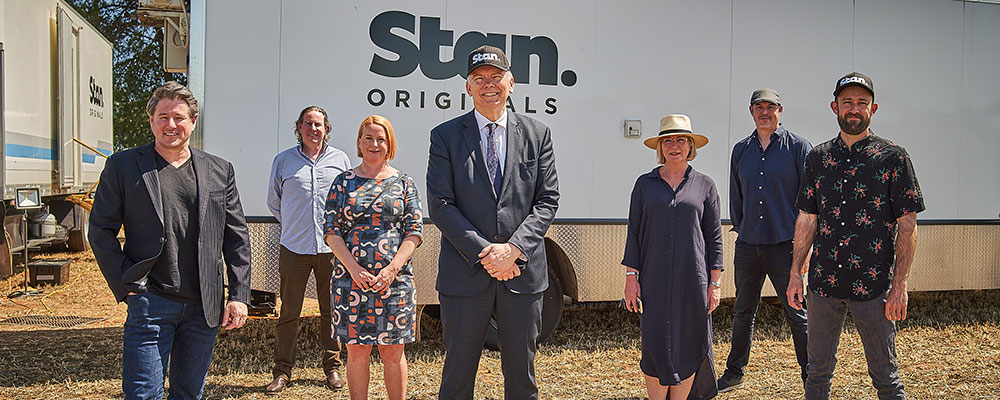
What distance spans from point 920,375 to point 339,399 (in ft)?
12.6

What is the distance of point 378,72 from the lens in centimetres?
477

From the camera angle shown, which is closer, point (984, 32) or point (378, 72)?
point (378, 72)

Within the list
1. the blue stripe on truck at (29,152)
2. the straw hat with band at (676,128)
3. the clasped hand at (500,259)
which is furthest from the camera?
the blue stripe on truck at (29,152)

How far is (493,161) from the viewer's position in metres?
3.05

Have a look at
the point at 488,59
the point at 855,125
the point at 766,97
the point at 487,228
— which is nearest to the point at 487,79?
the point at 488,59

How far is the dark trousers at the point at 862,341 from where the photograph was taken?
3.02m

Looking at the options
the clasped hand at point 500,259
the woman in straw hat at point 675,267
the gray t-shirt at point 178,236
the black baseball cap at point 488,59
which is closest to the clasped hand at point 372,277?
the clasped hand at point 500,259

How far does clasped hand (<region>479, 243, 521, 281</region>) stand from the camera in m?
2.85

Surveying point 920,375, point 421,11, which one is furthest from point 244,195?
point 920,375

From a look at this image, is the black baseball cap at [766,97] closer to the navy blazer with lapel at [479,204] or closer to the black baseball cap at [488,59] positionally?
the navy blazer with lapel at [479,204]

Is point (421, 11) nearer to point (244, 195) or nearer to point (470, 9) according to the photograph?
point (470, 9)

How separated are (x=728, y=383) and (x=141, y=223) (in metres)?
3.48

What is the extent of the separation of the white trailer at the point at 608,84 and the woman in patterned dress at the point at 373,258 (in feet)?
4.44

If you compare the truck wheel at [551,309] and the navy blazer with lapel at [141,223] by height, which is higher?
the navy blazer with lapel at [141,223]
